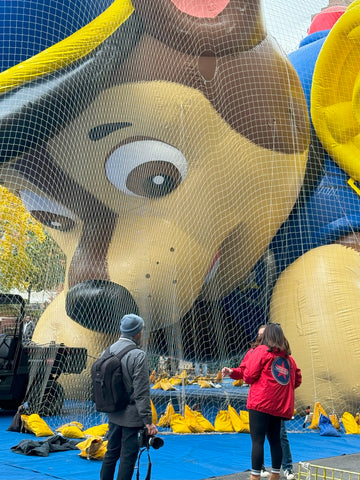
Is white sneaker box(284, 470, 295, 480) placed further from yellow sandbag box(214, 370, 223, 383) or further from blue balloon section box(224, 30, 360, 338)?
yellow sandbag box(214, 370, 223, 383)

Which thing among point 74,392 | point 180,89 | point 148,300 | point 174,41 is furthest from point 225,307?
point 174,41

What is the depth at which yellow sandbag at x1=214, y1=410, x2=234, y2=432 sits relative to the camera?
6.04m

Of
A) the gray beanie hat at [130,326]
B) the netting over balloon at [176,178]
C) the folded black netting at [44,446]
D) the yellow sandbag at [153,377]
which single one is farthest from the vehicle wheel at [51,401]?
the gray beanie hat at [130,326]

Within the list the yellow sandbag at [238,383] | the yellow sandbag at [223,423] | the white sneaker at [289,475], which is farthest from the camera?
the yellow sandbag at [238,383]

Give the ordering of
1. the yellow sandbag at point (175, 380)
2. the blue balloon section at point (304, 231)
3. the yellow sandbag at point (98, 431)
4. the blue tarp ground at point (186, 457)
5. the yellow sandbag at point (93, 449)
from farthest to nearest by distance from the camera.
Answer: the yellow sandbag at point (175, 380)
the blue balloon section at point (304, 231)
the yellow sandbag at point (98, 431)
the yellow sandbag at point (93, 449)
the blue tarp ground at point (186, 457)

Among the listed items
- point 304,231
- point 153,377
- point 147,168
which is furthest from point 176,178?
point 153,377

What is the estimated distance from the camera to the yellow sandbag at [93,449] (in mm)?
4504

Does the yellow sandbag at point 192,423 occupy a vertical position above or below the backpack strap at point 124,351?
below

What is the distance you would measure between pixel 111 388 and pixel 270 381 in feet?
3.16

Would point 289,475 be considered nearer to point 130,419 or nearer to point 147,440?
point 147,440

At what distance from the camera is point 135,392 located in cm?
296

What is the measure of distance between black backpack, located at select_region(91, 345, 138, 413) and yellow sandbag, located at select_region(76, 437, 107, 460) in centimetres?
165

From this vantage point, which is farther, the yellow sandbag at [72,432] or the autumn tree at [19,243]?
the autumn tree at [19,243]

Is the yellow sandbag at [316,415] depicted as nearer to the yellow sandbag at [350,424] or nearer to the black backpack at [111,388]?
the yellow sandbag at [350,424]
